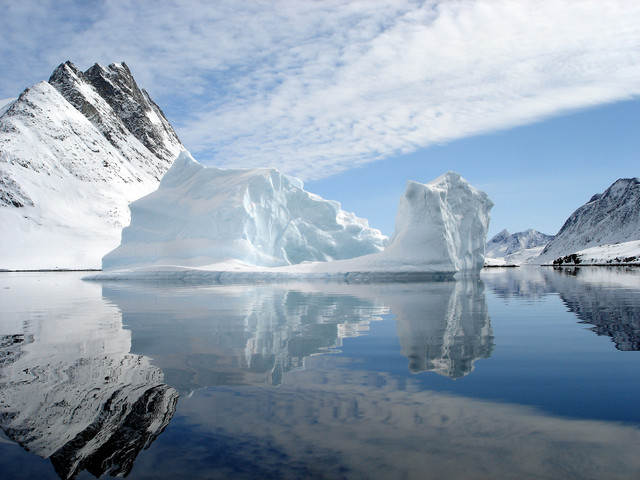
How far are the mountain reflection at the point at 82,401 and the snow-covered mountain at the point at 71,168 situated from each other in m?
61.8

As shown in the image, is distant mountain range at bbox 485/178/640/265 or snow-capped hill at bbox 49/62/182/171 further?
distant mountain range at bbox 485/178/640/265

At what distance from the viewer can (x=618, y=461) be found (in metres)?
2.71

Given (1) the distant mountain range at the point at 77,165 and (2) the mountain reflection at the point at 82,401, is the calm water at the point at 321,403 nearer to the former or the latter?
(2) the mountain reflection at the point at 82,401

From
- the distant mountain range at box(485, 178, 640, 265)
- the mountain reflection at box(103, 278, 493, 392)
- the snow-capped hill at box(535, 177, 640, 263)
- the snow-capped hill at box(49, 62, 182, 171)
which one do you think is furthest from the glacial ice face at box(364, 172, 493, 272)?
the snow-capped hill at box(535, 177, 640, 263)

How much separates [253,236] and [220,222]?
2776 millimetres

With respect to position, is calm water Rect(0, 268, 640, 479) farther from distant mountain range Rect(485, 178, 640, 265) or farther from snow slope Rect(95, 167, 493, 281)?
distant mountain range Rect(485, 178, 640, 265)

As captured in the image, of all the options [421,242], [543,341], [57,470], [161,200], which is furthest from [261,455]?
[161,200]

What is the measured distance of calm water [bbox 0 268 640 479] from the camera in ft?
9.12

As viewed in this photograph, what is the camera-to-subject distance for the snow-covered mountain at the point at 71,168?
67.9m

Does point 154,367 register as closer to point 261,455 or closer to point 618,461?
point 261,455

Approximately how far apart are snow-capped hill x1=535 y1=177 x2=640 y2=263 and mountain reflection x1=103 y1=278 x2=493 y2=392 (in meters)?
170

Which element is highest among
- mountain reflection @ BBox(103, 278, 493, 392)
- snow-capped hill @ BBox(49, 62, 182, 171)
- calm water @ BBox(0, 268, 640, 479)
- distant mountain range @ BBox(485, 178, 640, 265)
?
snow-capped hill @ BBox(49, 62, 182, 171)

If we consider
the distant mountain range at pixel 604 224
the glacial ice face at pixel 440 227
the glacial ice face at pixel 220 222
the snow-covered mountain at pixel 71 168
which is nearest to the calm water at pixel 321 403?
the glacial ice face at pixel 440 227

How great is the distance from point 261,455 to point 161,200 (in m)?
31.3
